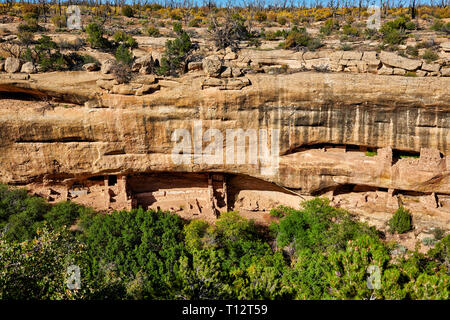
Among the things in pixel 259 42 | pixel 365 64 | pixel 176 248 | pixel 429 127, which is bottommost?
Answer: pixel 176 248

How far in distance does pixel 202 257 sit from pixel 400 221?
9.40 metres

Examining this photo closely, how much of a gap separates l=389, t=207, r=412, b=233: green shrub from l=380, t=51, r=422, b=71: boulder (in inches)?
396

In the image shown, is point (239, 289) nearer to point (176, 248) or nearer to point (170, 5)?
point (176, 248)

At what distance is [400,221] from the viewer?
15.9m

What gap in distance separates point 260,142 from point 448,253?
9182 mm

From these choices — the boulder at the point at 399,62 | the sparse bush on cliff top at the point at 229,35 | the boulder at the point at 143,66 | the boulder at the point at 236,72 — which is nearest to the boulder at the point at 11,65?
the boulder at the point at 143,66

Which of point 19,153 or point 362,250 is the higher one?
point 19,153

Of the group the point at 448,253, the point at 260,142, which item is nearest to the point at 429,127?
the point at 448,253

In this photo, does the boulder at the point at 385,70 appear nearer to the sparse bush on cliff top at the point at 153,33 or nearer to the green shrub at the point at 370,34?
the green shrub at the point at 370,34

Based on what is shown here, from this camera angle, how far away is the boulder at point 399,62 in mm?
21078

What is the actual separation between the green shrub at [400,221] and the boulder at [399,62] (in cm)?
1005

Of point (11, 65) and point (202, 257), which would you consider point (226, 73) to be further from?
point (11, 65)

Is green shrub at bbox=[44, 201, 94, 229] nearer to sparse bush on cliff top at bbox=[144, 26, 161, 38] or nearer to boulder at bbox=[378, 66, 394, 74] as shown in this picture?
boulder at bbox=[378, 66, 394, 74]

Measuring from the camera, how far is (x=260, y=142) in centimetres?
1658
